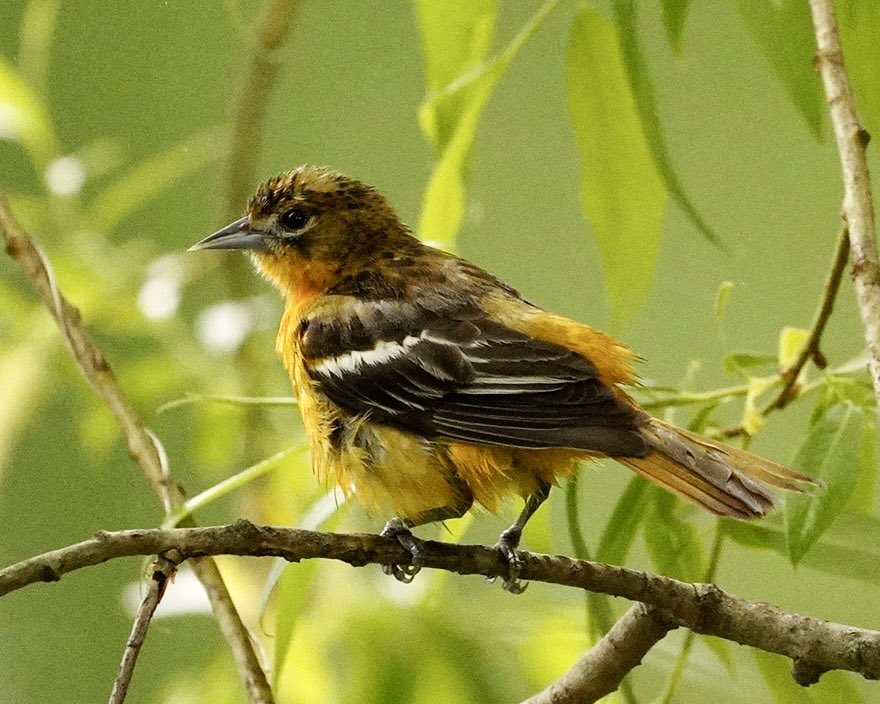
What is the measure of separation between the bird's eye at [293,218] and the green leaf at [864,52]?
0.85m

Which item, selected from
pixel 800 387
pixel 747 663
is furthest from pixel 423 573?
pixel 800 387

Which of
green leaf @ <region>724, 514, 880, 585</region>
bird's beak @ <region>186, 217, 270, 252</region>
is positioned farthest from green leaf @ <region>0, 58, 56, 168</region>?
green leaf @ <region>724, 514, 880, 585</region>

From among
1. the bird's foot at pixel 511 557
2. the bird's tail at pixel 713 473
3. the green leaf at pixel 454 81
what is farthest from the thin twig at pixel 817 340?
the green leaf at pixel 454 81

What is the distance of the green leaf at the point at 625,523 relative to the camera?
1.42 meters

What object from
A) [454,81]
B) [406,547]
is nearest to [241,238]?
[454,81]

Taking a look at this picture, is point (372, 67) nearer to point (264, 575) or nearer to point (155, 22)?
point (155, 22)

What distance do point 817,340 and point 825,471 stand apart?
271mm

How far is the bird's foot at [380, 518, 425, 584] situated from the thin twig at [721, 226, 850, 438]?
474 millimetres

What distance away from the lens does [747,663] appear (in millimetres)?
2434

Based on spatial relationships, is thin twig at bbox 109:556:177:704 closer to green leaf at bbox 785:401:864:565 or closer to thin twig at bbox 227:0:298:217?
green leaf at bbox 785:401:864:565

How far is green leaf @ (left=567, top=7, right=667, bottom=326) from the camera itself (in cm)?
152

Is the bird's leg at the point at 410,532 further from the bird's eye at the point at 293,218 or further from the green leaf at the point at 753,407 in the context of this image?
the bird's eye at the point at 293,218

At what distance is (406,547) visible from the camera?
122 centimetres

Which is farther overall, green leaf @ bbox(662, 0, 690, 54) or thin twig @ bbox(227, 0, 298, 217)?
thin twig @ bbox(227, 0, 298, 217)
